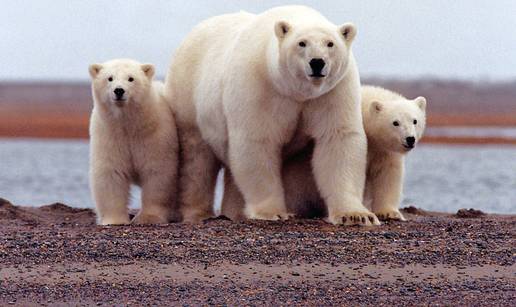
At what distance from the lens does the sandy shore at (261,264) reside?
19.9ft

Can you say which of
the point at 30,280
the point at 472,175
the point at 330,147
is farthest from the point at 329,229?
the point at 472,175

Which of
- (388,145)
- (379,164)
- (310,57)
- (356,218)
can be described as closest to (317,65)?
(310,57)

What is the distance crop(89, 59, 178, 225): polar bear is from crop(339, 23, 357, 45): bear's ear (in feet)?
6.42

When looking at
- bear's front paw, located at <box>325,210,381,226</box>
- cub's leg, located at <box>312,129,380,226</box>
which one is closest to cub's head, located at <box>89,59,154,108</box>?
cub's leg, located at <box>312,129,380,226</box>

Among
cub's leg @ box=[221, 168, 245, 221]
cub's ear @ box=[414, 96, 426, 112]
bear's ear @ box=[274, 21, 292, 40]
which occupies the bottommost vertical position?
cub's leg @ box=[221, 168, 245, 221]

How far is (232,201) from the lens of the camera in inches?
382

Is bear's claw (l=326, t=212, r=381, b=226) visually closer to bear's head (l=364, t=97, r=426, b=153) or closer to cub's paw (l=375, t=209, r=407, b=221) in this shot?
cub's paw (l=375, t=209, r=407, b=221)

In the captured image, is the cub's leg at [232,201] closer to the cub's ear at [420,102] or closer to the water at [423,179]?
the cub's ear at [420,102]

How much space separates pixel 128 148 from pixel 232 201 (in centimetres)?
103

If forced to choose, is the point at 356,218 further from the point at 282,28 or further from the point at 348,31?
the point at 282,28

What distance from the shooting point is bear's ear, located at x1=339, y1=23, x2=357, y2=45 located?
8.21 metres

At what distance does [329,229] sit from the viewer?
812cm

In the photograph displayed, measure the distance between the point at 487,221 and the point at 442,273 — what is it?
7.74 feet

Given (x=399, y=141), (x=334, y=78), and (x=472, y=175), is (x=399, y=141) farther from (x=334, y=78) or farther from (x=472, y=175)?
(x=472, y=175)
